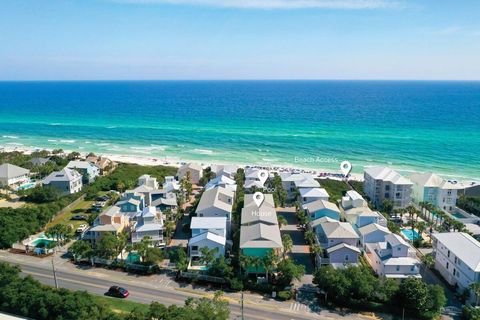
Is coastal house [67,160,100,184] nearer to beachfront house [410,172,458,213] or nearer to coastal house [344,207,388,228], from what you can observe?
coastal house [344,207,388,228]

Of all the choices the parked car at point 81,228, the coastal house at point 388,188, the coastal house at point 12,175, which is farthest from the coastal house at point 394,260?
the coastal house at point 12,175

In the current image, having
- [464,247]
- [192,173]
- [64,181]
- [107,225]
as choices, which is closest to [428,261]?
[464,247]

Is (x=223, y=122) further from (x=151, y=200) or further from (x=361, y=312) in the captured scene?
(x=361, y=312)

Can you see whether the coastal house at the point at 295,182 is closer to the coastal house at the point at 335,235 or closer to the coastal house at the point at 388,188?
the coastal house at the point at 388,188

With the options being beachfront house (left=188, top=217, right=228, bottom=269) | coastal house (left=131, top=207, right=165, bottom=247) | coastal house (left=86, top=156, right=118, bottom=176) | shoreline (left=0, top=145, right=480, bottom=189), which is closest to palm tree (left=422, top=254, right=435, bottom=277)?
beachfront house (left=188, top=217, right=228, bottom=269)

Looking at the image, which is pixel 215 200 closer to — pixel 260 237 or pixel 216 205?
pixel 216 205
